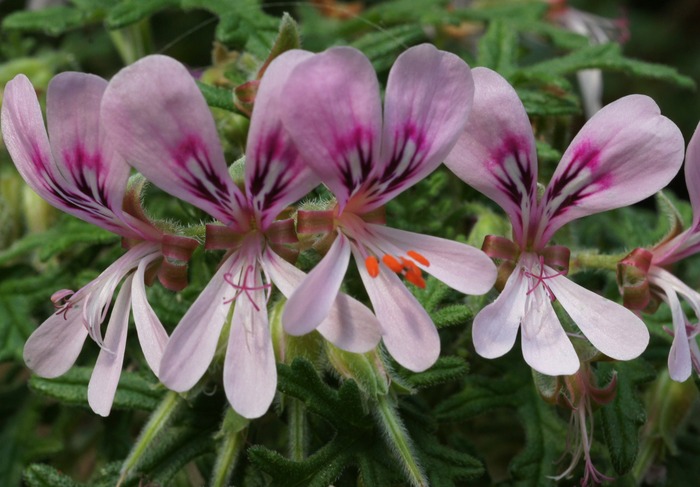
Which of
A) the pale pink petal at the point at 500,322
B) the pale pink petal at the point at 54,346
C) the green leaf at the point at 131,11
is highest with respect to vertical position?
the green leaf at the point at 131,11

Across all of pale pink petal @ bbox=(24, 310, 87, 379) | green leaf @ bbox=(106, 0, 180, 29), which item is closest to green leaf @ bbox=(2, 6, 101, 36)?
green leaf @ bbox=(106, 0, 180, 29)

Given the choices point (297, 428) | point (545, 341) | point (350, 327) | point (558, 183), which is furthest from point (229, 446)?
point (558, 183)

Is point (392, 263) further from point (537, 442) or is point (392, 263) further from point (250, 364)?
point (537, 442)

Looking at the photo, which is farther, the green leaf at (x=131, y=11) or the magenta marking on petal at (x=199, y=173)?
the green leaf at (x=131, y=11)

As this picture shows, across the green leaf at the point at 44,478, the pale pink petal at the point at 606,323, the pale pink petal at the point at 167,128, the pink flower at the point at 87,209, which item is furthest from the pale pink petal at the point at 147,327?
the pale pink petal at the point at 606,323

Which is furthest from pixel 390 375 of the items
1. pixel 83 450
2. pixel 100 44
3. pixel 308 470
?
pixel 100 44

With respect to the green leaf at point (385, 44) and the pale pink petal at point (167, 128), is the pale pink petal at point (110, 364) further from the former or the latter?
the green leaf at point (385, 44)
